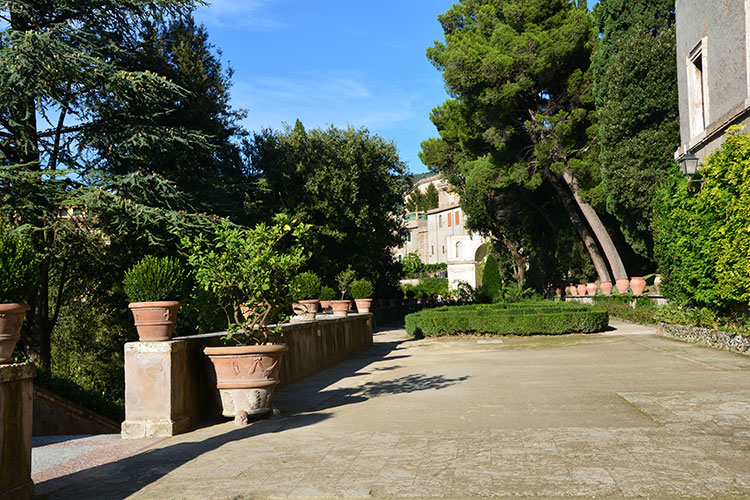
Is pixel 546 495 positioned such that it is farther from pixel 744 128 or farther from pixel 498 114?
pixel 498 114

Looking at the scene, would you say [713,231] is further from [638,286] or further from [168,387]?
[638,286]

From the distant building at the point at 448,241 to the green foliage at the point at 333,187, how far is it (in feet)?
79.1

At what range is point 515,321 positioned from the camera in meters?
17.7

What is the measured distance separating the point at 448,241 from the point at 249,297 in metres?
62.1

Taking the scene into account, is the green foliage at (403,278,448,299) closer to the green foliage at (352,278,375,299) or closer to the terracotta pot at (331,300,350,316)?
the green foliage at (352,278,375,299)

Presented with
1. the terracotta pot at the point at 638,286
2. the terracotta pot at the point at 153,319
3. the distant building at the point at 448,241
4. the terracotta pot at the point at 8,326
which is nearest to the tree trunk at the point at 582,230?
the terracotta pot at the point at 638,286

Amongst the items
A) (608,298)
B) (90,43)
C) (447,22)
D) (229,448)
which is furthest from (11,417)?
(447,22)

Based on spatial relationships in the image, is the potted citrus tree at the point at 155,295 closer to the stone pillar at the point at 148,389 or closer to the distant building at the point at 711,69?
the stone pillar at the point at 148,389

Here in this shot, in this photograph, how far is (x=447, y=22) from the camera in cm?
3291

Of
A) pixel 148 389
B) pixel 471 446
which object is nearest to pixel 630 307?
pixel 471 446

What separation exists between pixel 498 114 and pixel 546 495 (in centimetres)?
2614

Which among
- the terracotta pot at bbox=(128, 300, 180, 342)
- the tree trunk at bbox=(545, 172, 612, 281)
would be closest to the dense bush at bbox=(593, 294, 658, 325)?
the tree trunk at bbox=(545, 172, 612, 281)

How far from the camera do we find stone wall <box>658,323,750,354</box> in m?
11.3

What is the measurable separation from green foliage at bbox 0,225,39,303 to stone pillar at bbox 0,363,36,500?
0.50 metres
